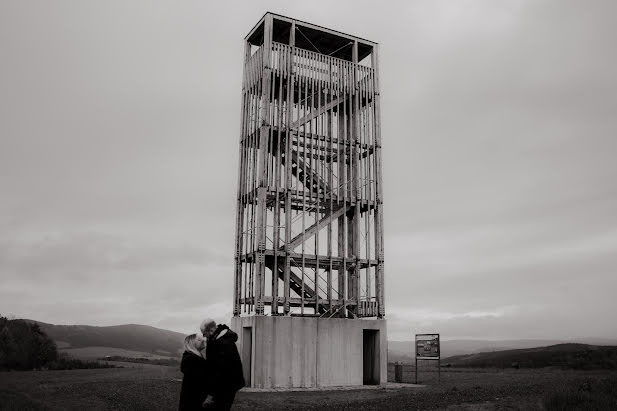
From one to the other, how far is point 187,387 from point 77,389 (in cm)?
1302

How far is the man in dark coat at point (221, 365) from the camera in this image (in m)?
7.64

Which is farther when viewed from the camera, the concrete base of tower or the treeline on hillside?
the treeline on hillside

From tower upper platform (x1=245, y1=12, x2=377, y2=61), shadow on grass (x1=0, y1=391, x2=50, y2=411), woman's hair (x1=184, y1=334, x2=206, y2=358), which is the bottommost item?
shadow on grass (x1=0, y1=391, x2=50, y2=411)

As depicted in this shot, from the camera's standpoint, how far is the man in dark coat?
7641 mm

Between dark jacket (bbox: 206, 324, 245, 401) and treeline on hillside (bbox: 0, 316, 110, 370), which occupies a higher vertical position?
dark jacket (bbox: 206, 324, 245, 401)

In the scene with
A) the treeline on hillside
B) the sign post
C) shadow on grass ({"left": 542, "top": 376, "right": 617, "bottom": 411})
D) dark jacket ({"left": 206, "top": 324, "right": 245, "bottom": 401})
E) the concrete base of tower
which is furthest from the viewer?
the treeline on hillside

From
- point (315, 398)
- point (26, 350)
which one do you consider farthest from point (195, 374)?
point (26, 350)

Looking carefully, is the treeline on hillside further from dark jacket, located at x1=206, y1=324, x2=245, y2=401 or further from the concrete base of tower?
dark jacket, located at x1=206, y1=324, x2=245, y2=401

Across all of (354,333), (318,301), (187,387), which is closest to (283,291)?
(318,301)

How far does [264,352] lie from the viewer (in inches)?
917

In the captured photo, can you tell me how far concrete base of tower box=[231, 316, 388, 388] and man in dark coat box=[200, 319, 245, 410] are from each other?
15838 millimetres

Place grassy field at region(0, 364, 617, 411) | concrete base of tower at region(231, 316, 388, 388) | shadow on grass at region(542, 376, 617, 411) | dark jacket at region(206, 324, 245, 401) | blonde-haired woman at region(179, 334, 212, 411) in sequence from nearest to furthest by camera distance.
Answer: dark jacket at region(206, 324, 245, 401) → blonde-haired woman at region(179, 334, 212, 411) → shadow on grass at region(542, 376, 617, 411) → grassy field at region(0, 364, 617, 411) → concrete base of tower at region(231, 316, 388, 388)

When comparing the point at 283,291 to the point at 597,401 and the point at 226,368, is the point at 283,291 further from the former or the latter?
the point at 226,368

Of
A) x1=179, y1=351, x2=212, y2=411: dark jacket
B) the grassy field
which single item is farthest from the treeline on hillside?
x1=179, y1=351, x2=212, y2=411: dark jacket
